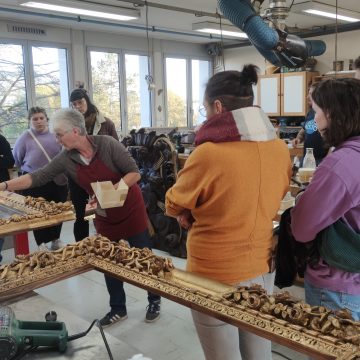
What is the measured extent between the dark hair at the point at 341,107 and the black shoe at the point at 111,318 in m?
1.99

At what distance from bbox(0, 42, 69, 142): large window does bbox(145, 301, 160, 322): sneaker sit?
481cm

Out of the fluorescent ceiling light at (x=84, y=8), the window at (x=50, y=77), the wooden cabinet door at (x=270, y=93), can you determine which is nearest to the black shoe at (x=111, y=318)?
the fluorescent ceiling light at (x=84, y=8)

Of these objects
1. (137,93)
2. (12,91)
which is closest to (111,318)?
(12,91)

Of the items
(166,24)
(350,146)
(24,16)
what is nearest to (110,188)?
(350,146)

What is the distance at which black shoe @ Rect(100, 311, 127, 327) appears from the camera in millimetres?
2723

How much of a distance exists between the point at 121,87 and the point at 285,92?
3174 mm

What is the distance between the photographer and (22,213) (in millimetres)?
2164

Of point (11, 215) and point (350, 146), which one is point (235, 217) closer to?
point (350, 146)

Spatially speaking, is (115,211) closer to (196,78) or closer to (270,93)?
(270,93)

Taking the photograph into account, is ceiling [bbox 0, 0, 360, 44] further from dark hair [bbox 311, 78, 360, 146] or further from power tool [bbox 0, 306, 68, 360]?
power tool [bbox 0, 306, 68, 360]

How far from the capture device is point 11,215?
2111mm

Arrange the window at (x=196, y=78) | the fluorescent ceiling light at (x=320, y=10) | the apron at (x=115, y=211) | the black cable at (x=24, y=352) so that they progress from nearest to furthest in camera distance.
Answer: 1. the black cable at (x=24, y=352)
2. the apron at (x=115, y=211)
3. the fluorescent ceiling light at (x=320, y=10)
4. the window at (x=196, y=78)

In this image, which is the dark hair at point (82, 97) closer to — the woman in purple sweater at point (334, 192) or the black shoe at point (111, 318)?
the black shoe at point (111, 318)

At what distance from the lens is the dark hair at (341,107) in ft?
4.05
